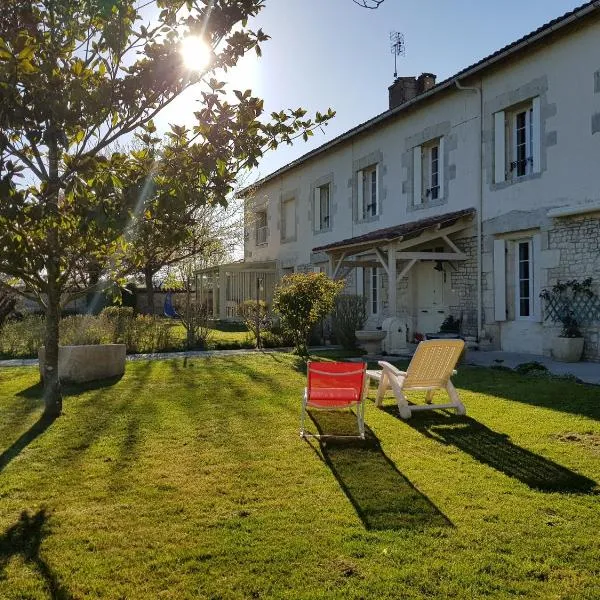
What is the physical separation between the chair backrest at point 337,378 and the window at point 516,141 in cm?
761

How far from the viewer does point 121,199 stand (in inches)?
154

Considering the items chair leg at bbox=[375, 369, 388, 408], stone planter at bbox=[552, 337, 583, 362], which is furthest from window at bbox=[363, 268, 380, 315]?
chair leg at bbox=[375, 369, 388, 408]

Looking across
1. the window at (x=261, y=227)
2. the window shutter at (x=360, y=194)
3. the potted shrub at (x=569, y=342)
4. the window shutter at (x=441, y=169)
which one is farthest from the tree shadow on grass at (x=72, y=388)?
the window at (x=261, y=227)

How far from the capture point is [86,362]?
8297 millimetres

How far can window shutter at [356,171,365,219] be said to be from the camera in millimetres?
17062

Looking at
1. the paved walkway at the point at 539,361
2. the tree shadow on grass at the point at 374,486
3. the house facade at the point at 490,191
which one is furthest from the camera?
the house facade at the point at 490,191

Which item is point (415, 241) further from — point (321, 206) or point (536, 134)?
point (321, 206)

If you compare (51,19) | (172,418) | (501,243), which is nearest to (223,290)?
(501,243)

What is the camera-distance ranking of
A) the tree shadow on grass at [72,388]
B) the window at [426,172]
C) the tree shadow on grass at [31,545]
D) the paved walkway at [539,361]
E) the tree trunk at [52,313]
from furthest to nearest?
the window at [426,172] < the paved walkway at [539,361] < the tree shadow on grass at [72,388] < the tree trunk at [52,313] < the tree shadow on grass at [31,545]

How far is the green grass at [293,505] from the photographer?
2695mm

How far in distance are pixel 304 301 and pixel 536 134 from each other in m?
5.50

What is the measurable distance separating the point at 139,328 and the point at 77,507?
31.0 ft

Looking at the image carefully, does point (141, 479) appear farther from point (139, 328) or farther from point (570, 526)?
point (139, 328)

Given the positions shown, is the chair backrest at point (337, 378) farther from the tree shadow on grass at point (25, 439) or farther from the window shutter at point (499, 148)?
the window shutter at point (499, 148)
